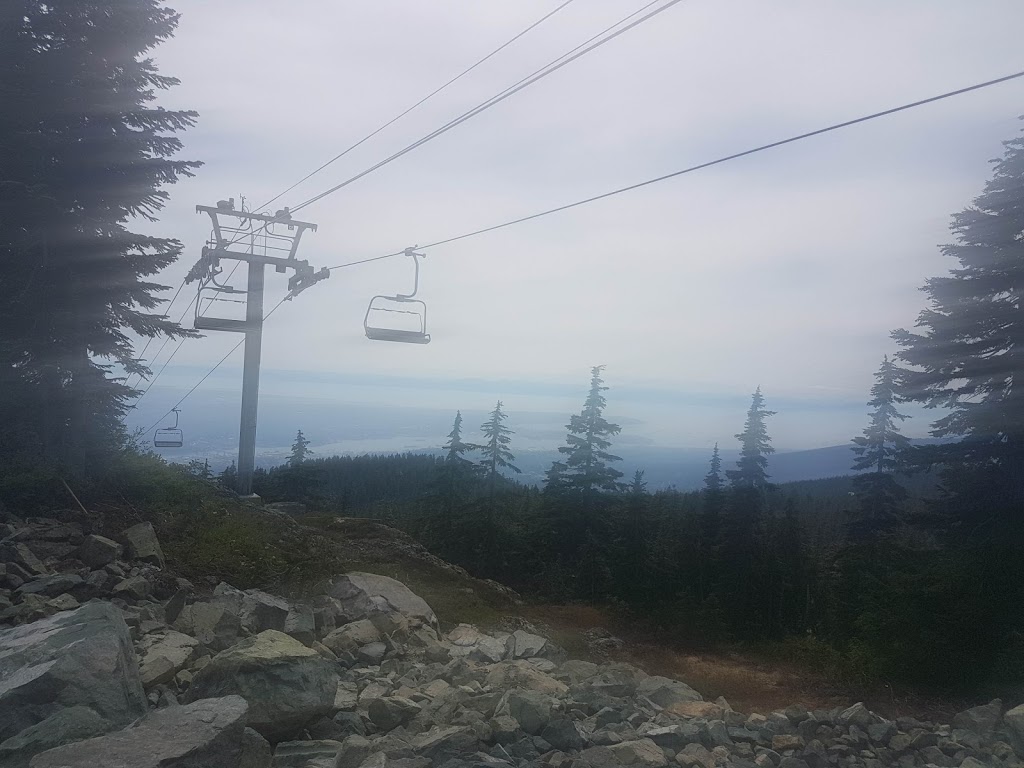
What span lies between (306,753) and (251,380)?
13470 mm

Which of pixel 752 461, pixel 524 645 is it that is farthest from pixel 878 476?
pixel 524 645

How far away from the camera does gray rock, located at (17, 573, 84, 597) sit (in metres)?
8.41

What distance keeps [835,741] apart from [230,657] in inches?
217

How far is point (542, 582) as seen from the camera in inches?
699

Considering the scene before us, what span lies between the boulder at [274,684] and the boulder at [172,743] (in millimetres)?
676

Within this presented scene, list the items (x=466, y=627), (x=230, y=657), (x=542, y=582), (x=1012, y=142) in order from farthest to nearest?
(x=542, y=582), (x=1012, y=142), (x=466, y=627), (x=230, y=657)

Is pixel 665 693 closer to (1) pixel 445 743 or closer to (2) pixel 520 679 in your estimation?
(2) pixel 520 679

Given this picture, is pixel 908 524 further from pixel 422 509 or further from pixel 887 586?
pixel 422 509

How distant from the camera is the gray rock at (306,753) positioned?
554 centimetres

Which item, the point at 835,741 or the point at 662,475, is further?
the point at 662,475

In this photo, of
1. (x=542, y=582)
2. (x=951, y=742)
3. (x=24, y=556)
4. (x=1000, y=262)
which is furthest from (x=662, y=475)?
(x=24, y=556)

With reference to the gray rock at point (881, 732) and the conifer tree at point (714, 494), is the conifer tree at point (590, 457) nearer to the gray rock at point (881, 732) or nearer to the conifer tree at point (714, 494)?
the conifer tree at point (714, 494)

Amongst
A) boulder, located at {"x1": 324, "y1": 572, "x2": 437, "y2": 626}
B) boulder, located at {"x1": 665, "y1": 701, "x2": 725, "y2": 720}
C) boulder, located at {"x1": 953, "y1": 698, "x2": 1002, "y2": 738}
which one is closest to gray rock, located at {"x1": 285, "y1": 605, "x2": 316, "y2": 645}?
boulder, located at {"x1": 324, "y1": 572, "x2": 437, "y2": 626}

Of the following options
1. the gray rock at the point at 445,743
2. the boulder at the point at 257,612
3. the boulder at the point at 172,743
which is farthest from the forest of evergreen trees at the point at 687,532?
the boulder at the point at 172,743
